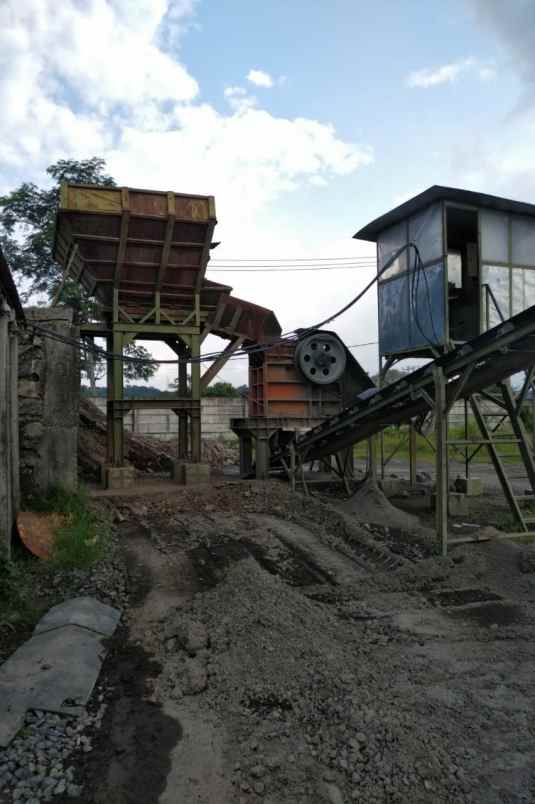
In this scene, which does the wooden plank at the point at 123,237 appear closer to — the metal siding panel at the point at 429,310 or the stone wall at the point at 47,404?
the stone wall at the point at 47,404

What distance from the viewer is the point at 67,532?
273 inches

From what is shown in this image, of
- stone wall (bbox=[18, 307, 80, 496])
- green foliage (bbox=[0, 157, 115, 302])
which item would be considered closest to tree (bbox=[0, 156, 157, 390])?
green foliage (bbox=[0, 157, 115, 302])

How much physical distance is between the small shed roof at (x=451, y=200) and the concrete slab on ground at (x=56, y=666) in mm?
8442

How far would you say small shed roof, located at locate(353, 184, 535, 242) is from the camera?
9.44 metres

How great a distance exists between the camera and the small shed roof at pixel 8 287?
5304 mm

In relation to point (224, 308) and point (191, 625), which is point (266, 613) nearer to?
point (191, 625)

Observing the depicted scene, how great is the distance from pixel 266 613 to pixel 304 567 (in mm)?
1947

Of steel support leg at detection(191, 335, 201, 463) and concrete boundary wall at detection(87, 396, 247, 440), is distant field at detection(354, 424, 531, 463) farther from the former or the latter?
steel support leg at detection(191, 335, 201, 463)

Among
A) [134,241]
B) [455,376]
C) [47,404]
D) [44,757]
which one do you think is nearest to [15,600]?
[44,757]

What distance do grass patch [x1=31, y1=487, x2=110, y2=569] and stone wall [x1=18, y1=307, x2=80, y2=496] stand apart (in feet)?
0.96

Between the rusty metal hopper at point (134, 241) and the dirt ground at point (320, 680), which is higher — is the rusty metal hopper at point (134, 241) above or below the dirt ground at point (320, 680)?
above

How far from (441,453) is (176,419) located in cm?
1667

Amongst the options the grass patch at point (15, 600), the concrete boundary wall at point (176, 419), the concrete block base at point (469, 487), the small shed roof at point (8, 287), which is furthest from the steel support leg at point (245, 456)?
the grass patch at point (15, 600)

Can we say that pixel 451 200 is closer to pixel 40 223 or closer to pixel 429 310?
pixel 429 310
